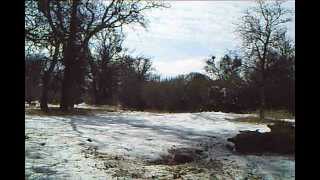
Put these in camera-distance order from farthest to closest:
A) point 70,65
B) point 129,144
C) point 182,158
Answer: point 70,65
point 129,144
point 182,158

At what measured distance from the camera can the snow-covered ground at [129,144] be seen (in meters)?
3.70

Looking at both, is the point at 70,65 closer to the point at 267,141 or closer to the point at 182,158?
the point at 182,158

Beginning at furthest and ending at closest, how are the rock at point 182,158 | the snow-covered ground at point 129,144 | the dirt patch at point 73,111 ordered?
the dirt patch at point 73,111, the rock at point 182,158, the snow-covered ground at point 129,144

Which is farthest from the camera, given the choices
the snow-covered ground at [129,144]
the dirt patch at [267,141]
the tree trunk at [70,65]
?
the tree trunk at [70,65]

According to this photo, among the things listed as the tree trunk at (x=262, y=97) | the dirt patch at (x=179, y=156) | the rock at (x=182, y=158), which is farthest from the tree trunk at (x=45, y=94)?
the tree trunk at (x=262, y=97)

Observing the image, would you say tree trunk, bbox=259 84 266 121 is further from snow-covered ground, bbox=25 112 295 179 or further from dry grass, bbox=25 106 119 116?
dry grass, bbox=25 106 119 116

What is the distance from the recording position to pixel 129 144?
4242 millimetres

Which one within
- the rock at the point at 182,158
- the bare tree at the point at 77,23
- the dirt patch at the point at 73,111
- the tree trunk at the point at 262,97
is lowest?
the rock at the point at 182,158

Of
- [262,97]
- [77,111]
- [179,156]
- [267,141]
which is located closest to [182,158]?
[179,156]

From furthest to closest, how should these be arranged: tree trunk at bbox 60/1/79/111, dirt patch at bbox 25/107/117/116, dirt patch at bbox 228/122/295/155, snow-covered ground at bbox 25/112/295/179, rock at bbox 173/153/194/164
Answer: dirt patch at bbox 25/107/117/116
tree trunk at bbox 60/1/79/111
dirt patch at bbox 228/122/295/155
rock at bbox 173/153/194/164
snow-covered ground at bbox 25/112/295/179

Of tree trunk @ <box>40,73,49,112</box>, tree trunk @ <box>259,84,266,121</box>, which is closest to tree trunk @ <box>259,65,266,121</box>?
tree trunk @ <box>259,84,266,121</box>

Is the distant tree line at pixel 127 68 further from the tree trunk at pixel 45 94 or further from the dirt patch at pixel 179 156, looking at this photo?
the dirt patch at pixel 179 156

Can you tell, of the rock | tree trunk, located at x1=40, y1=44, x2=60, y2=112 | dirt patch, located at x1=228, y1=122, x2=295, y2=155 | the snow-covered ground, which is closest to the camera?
the snow-covered ground

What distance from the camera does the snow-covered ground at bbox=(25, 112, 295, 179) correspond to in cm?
370
